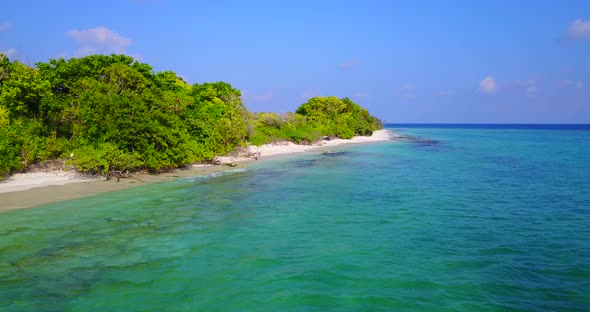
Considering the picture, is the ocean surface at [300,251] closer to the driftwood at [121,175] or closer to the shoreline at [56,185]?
the shoreline at [56,185]

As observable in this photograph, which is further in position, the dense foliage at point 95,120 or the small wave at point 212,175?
the small wave at point 212,175

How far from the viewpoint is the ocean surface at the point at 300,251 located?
26.7ft

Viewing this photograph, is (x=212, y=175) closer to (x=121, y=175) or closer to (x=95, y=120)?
(x=121, y=175)

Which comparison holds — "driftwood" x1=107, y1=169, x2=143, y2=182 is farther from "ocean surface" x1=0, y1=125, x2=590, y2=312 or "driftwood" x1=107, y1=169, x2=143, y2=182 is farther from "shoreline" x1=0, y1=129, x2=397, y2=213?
"ocean surface" x1=0, y1=125, x2=590, y2=312

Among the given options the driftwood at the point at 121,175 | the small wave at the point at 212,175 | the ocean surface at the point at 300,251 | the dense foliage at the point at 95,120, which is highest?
the dense foliage at the point at 95,120

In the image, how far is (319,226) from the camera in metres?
13.7

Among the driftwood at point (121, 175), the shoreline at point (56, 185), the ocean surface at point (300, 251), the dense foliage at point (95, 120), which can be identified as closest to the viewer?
the ocean surface at point (300, 251)

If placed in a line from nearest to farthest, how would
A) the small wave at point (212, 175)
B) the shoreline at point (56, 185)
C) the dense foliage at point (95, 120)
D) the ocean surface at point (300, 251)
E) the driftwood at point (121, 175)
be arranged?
the ocean surface at point (300, 251)
the shoreline at point (56, 185)
the dense foliage at point (95, 120)
the driftwood at point (121, 175)
the small wave at point (212, 175)

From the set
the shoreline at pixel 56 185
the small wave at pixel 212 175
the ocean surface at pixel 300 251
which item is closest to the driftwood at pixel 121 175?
the shoreline at pixel 56 185

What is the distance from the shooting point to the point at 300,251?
36.2 feet

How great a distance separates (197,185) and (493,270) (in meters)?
16.6

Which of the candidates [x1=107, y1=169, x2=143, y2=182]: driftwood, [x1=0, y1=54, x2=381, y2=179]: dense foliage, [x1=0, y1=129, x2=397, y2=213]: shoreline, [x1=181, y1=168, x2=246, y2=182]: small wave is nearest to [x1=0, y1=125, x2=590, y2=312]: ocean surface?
[x1=0, y1=129, x2=397, y2=213]: shoreline

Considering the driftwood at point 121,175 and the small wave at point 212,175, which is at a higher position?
the driftwood at point 121,175

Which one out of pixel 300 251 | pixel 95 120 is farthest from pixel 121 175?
pixel 300 251
